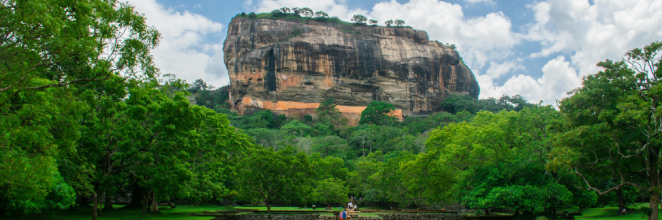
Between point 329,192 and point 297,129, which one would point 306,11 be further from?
point 329,192

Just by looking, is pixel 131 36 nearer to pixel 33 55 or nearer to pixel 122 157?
pixel 33 55

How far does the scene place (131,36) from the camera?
10797mm

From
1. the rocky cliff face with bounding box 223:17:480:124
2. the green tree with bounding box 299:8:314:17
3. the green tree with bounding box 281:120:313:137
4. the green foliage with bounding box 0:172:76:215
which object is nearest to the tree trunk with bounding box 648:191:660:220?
the green foliage with bounding box 0:172:76:215

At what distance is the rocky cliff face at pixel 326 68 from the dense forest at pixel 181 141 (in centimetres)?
4119

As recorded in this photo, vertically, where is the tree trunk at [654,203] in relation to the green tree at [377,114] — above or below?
below

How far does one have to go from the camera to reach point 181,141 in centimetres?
1548

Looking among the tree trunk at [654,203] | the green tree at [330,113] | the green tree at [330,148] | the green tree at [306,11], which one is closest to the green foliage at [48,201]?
the tree trunk at [654,203]

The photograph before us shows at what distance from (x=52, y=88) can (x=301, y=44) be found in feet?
211

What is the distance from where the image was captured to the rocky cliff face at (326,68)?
7269 cm

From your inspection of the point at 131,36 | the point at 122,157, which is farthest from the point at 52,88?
the point at 122,157

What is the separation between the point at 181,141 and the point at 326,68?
5952 cm

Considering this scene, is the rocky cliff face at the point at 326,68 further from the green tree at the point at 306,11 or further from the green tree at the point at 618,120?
the green tree at the point at 618,120

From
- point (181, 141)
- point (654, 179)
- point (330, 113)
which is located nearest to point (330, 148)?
point (330, 113)

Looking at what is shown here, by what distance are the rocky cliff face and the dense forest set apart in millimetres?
41192
